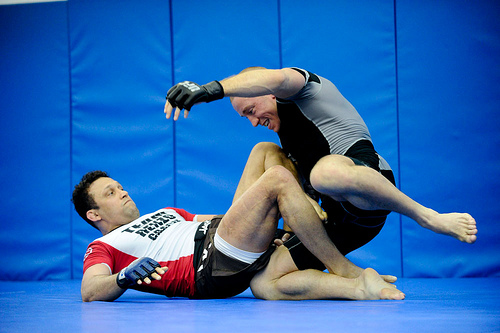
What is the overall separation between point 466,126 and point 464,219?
215cm

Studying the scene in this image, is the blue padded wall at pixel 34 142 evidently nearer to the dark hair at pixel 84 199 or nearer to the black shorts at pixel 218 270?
the dark hair at pixel 84 199

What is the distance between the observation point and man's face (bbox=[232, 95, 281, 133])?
2166 mm

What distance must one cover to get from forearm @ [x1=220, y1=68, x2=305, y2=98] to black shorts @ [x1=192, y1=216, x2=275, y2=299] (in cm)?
69

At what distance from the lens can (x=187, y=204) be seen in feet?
12.6

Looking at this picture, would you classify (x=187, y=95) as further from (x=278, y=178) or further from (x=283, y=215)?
(x=283, y=215)

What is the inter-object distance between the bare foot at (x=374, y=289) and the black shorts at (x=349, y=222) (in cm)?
20

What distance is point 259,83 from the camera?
175cm

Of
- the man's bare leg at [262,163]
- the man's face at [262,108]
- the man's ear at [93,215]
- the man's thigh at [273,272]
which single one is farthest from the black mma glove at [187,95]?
the man's ear at [93,215]

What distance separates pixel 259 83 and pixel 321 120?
1.27 feet

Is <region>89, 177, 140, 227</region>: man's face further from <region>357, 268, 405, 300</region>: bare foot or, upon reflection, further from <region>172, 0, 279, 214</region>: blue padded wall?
<region>172, 0, 279, 214</region>: blue padded wall

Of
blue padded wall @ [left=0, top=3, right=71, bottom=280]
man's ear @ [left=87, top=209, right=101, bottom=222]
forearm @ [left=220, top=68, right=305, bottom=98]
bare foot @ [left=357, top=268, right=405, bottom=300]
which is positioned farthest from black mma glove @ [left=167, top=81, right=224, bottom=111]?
blue padded wall @ [left=0, top=3, right=71, bottom=280]

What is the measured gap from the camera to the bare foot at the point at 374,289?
1845mm

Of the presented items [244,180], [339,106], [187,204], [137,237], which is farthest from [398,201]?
[187,204]

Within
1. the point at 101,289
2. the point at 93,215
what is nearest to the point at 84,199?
the point at 93,215
